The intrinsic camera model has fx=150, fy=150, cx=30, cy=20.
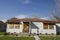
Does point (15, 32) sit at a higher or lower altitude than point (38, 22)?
lower

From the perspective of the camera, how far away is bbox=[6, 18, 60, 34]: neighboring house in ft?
119

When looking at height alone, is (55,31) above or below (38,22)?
below

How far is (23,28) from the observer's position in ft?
121

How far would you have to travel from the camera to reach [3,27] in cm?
4512

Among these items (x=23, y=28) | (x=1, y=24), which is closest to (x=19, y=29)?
(x=23, y=28)

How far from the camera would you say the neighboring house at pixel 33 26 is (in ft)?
119

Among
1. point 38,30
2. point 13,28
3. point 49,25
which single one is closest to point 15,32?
point 13,28

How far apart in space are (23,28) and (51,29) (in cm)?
682

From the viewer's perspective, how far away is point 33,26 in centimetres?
3666

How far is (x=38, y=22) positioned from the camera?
36781mm

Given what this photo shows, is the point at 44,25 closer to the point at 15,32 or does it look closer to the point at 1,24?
the point at 15,32

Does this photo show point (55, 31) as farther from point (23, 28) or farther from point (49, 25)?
point (23, 28)

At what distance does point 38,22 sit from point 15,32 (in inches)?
241

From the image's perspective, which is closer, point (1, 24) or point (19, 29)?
point (19, 29)
